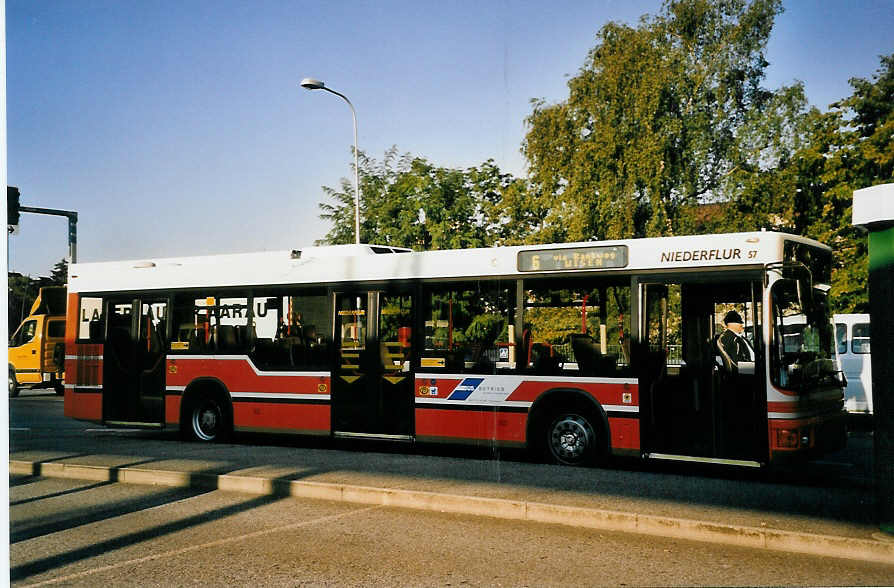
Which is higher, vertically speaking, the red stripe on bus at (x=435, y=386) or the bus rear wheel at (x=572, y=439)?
the red stripe on bus at (x=435, y=386)

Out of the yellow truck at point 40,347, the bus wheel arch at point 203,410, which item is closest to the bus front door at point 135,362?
the bus wheel arch at point 203,410

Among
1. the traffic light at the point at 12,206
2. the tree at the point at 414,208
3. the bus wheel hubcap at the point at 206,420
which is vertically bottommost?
the bus wheel hubcap at the point at 206,420

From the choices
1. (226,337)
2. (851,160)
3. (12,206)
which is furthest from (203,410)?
(851,160)

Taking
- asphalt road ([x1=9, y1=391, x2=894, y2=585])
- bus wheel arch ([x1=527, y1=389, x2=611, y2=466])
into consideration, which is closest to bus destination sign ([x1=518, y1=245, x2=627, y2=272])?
bus wheel arch ([x1=527, y1=389, x2=611, y2=466])

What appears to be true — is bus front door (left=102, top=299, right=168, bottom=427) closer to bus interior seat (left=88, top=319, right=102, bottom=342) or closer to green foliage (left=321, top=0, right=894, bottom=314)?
bus interior seat (left=88, top=319, right=102, bottom=342)

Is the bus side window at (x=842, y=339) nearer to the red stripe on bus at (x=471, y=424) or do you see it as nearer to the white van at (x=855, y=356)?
the white van at (x=855, y=356)

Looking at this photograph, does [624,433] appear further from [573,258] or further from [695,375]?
[573,258]

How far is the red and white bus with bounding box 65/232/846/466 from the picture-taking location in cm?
1005

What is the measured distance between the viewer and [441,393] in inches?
472

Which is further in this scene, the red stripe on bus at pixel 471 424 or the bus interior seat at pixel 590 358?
the red stripe on bus at pixel 471 424

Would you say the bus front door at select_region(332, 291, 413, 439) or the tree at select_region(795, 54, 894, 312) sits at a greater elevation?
the tree at select_region(795, 54, 894, 312)

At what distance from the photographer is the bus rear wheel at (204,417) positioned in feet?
46.3

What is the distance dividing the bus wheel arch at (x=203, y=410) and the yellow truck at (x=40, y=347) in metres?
17.1

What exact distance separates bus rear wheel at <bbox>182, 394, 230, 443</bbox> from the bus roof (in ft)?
6.14
